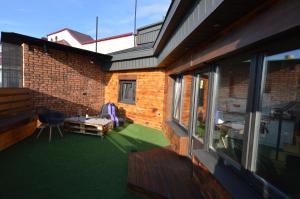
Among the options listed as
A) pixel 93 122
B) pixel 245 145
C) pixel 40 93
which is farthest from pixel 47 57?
pixel 245 145

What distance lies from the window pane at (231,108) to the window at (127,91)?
4979 millimetres

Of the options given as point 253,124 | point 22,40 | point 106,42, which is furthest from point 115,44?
point 253,124

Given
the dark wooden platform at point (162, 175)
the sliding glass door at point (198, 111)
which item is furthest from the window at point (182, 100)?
the dark wooden platform at point (162, 175)

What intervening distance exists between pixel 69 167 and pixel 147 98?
3.94 m

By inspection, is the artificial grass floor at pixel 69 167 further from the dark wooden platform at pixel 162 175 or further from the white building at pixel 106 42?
the white building at pixel 106 42

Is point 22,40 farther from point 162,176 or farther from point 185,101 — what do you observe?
point 162,176

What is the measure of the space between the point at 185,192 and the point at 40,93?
533cm

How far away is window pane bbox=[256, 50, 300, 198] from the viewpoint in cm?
151

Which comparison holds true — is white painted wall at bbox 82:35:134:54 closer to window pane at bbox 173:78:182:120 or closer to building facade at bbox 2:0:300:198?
window pane at bbox 173:78:182:120

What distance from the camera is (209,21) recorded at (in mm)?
2096

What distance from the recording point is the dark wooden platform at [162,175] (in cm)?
264

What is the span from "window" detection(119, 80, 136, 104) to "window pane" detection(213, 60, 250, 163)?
16.3 ft

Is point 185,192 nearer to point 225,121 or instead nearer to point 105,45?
point 225,121

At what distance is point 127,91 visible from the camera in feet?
25.2
